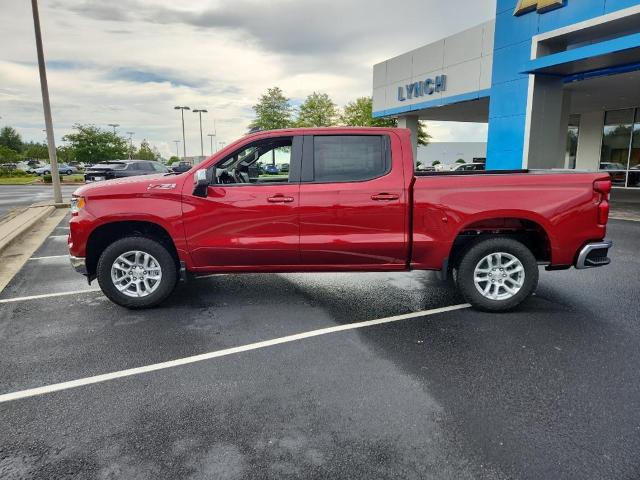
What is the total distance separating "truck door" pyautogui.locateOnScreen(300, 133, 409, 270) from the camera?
5074 mm

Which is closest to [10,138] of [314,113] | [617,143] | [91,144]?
[91,144]

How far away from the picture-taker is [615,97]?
21594 mm

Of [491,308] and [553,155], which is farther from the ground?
[553,155]

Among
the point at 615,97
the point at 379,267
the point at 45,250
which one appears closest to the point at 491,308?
the point at 379,267

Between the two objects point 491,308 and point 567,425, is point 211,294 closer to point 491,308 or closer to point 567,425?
point 491,308

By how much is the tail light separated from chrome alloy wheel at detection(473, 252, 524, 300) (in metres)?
0.99

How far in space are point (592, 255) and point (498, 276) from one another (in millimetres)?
996

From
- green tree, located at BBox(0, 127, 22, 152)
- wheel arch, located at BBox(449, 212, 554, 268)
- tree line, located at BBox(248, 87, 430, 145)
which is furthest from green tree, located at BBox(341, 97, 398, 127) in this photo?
green tree, located at BBox(0, 127, 22, 152)

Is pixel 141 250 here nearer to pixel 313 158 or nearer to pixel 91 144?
pixel 313 158

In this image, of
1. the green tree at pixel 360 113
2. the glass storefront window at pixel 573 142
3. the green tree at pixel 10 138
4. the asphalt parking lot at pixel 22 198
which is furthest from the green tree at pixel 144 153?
the glass storefront window at pixel 573 142

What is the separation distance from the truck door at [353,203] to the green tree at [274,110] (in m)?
58.5

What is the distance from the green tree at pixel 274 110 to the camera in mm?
61916

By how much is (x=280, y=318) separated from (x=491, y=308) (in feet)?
7.59

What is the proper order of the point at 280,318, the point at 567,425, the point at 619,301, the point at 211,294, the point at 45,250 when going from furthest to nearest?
1. the point at 45,250
2. the point at 211,294
3. the point at 619,301
4. the point at 280,318
5. the point at 567,425
